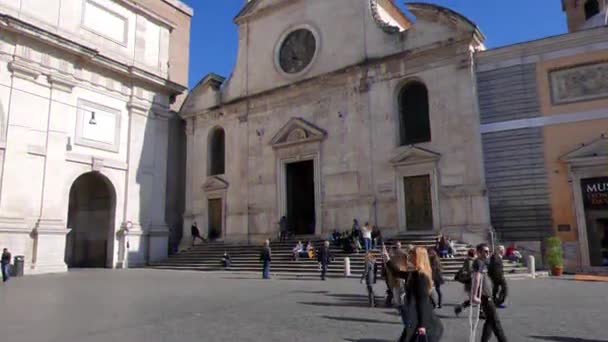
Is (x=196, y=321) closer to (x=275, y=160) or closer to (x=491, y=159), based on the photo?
(x=491, y=159)

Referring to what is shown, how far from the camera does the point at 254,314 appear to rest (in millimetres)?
8102

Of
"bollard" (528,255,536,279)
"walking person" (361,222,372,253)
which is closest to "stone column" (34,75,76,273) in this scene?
"walking person" (361,222,372,253)

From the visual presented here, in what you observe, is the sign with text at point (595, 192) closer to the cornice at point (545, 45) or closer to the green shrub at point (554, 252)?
the green shrub at point (554, 252)

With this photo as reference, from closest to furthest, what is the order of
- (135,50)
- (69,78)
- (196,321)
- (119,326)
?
(119,326) < (196,321) < (69,78) < (135,50)

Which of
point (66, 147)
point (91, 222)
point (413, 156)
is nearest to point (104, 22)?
point (66, 147)

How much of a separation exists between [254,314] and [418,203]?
1216cm

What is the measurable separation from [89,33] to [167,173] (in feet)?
26.5

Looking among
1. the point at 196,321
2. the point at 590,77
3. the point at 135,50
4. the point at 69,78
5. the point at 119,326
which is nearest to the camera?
the point at 119,326

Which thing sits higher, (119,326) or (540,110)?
(540,110)

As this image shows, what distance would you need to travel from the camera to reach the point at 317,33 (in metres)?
23.1

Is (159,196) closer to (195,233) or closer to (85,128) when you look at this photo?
(195,233)

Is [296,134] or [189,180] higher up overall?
[296,134]

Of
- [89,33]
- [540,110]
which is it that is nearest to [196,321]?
[540,110]

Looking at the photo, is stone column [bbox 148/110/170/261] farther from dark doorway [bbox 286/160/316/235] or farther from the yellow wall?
the yellow wall
